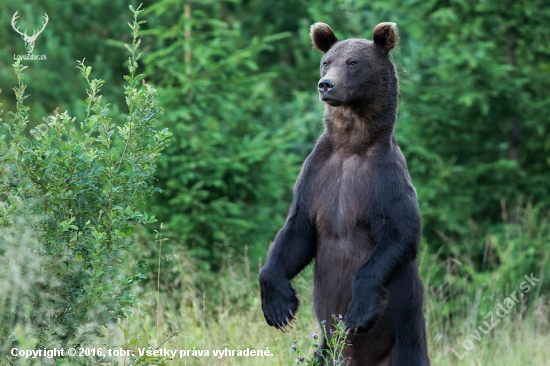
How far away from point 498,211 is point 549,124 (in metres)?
1.32

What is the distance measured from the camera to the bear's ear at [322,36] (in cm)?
495

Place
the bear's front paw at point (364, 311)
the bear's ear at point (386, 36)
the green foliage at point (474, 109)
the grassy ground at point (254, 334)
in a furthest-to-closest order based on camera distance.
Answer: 1. the green foliage at point (474, 109)
2. the grassy ground at point (254, 334)
3. the bear's ear at point (386, 36)
4. the bear's front paw at point (364, 311)

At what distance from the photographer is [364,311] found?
4.23 m

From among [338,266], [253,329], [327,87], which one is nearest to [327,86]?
[327,87]

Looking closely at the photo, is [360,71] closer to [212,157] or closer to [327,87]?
[327,87]

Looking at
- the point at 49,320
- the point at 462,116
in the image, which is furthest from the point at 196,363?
the point at 462,116

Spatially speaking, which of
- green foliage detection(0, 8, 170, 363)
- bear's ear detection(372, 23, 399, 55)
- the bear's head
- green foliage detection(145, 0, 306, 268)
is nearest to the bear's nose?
the bear's head

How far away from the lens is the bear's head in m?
4.55

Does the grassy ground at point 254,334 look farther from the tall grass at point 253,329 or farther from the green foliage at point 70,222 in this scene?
the green foliage at point 70,222

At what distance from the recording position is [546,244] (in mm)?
9555

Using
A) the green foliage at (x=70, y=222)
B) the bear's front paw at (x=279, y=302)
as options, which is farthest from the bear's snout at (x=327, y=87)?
the bear's front paw at (x=279, y=302)

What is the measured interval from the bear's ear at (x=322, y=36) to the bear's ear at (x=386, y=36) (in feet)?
1.04

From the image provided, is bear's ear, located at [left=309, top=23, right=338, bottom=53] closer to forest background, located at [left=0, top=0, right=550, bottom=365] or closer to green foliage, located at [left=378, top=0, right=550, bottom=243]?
forest background, located at [left=0, top=0, right=550, bottom=365]

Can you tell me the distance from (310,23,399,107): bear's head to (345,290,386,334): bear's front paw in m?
1.10
